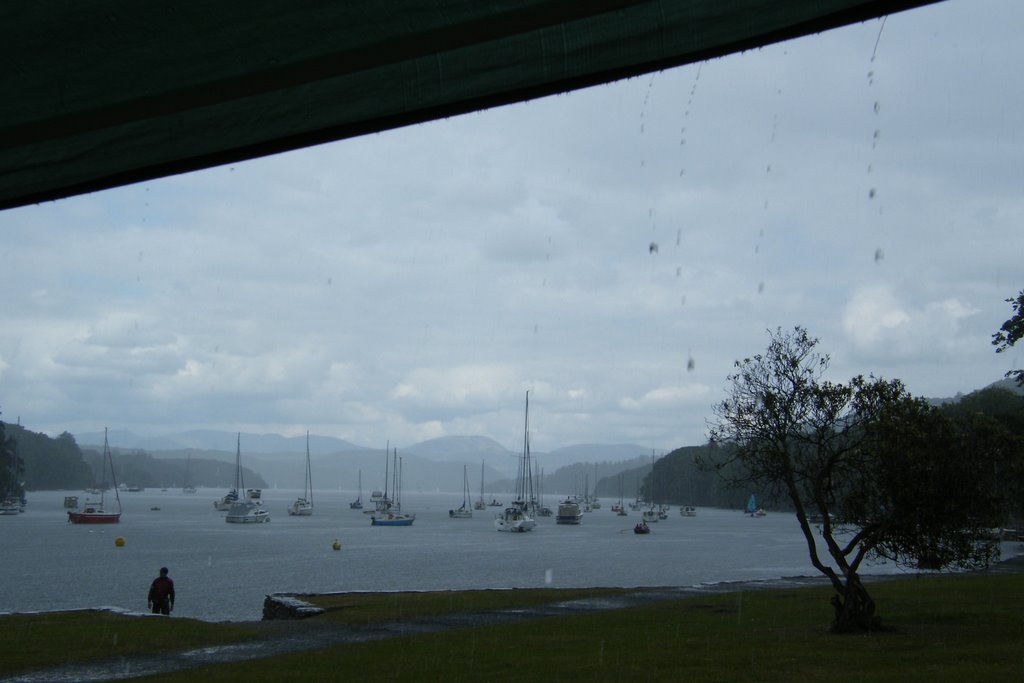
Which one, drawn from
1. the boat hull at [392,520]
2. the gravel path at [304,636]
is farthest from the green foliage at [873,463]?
the boat hull at [392,520]

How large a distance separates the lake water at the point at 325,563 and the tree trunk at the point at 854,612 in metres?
23.8

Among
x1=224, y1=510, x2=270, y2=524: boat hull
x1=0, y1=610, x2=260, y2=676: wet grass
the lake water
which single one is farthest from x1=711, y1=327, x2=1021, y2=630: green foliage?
x1=224, y1=510, x2=270, y2=524: boat hull

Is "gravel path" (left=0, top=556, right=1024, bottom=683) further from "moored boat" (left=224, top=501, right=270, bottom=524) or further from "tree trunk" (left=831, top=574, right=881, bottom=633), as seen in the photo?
"moored boat" (left=224, top=501, right=270, bottom=524)

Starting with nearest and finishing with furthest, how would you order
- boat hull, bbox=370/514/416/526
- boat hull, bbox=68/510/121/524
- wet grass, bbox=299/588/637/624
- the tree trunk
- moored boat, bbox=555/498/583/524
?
the tree trunk, wet grass, bbox=299/588/637/624, boat hull, bbox=68/510/121/524, boat hull, bbox=370/514/416/526, moored boat, bbox=555/498/583/524

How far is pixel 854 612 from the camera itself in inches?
827

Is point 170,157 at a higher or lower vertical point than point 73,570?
higher

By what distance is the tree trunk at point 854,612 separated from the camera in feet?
68.5

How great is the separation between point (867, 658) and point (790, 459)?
5.75m

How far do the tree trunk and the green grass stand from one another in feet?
1.50

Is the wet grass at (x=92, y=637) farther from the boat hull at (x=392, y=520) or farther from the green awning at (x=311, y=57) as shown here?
the boat hull at (x=392, y=520)

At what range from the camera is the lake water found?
5731 cm

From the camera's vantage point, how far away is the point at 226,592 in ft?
188

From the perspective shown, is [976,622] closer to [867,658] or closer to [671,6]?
[867,658]

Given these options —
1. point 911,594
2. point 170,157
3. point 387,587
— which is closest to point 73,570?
point 387,587
